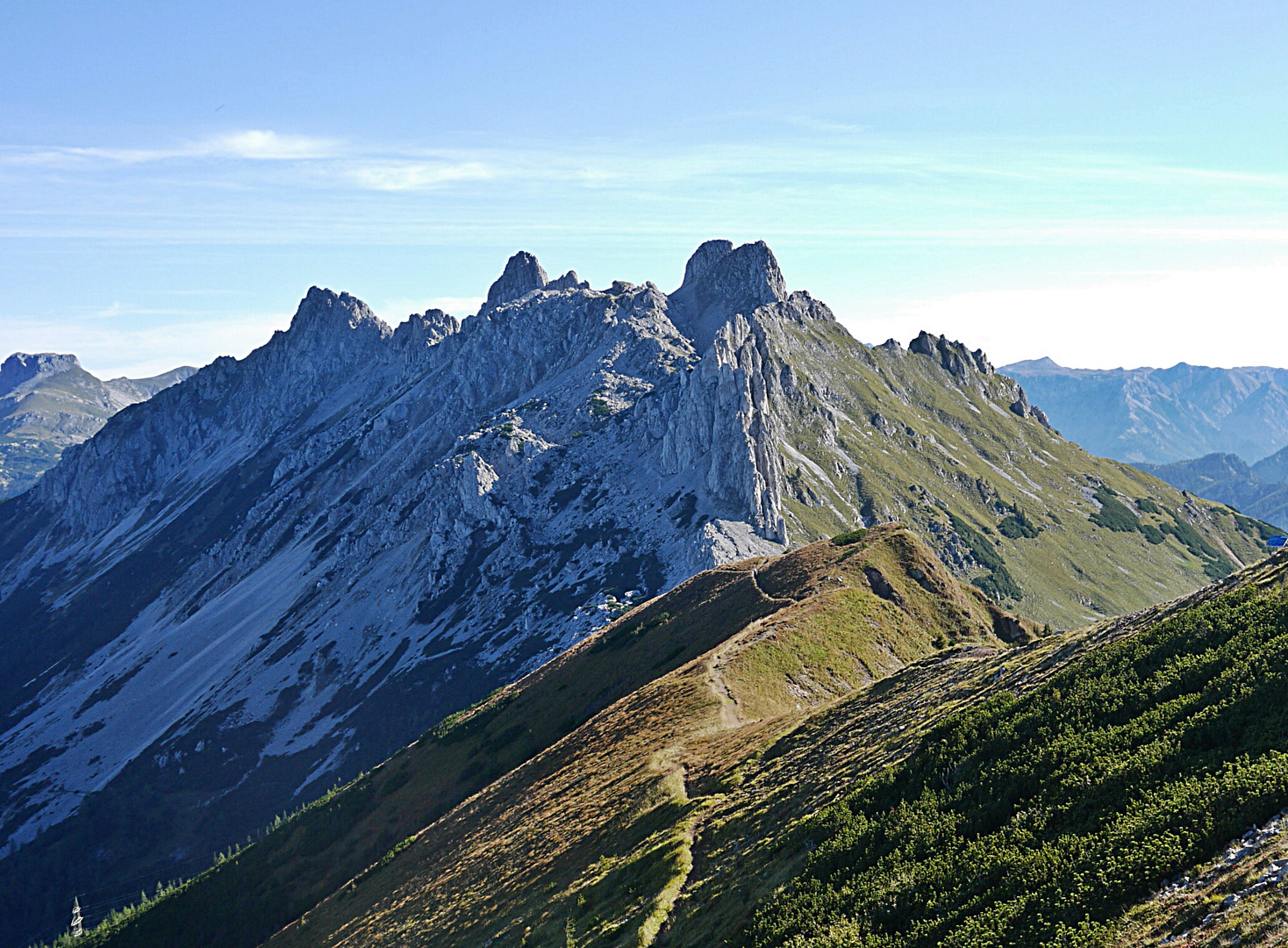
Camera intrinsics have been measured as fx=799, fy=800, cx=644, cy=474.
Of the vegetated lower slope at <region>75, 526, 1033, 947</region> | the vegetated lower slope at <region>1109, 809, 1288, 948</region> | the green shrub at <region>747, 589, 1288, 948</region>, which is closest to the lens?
the vegetated lower slope at <region>1109, 809, 1288, 948</region>

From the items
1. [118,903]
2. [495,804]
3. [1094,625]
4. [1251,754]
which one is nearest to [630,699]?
[495,804]

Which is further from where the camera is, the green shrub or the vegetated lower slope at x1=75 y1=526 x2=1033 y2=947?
the vegetated lower slope at x1=75 y1=526 x2=1033 y2=947

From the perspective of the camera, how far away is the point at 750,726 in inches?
2307

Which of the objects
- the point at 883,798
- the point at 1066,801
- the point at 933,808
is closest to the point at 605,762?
the point at 883,798

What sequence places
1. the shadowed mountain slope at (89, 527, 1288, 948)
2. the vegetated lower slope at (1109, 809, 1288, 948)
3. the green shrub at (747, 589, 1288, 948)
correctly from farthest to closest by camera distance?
the shadowed mountain slope at (89, 527, 1288, 948)
the green shrub at (747, 589, 1288, 948)
the vegetated lower slope at (1109, 809, 1288, 948)

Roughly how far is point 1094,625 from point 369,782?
331 ft

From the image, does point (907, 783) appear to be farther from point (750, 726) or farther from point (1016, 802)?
point (750, 726)

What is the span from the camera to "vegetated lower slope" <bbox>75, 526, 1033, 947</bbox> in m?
49.7

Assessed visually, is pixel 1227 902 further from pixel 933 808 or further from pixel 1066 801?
pixel 933 808

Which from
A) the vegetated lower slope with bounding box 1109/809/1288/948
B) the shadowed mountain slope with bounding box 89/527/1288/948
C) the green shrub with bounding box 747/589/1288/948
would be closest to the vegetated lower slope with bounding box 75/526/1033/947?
the shadowed mountain slope with bounding box 89/527/1288/948

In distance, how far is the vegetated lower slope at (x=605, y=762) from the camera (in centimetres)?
4972

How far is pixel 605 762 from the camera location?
6394cm

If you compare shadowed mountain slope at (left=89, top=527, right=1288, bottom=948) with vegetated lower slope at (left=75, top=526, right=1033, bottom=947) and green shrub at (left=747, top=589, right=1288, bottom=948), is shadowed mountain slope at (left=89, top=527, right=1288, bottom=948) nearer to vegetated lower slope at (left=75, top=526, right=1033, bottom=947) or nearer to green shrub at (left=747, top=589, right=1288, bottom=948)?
green shrub at (left=747, top=589, right=1288, bottom=948)

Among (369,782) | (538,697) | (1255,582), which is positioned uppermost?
(1255,582)
